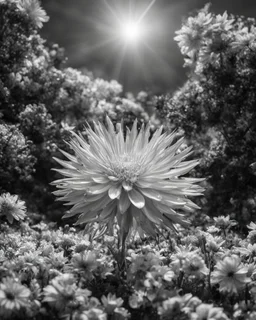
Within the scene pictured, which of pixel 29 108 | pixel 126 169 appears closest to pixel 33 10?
pixel 29 108

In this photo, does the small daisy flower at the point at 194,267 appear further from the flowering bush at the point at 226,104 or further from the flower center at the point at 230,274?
the flowering bush at the point at 226,104

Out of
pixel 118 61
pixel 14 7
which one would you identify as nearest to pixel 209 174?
pixel 14 7

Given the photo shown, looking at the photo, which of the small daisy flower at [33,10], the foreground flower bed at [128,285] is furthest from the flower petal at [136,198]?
the small daisy flower at [33,10]

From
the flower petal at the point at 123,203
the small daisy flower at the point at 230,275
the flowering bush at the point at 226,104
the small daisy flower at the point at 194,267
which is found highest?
the flowering bush at the point at 226,104

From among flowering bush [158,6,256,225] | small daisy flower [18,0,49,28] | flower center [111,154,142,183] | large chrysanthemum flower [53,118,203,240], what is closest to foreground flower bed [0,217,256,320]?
large chrysanthemum flower [53,118,203,240]

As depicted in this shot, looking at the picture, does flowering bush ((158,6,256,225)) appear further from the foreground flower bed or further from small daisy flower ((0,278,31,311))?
small daisy flower ((0,278,31,311))
